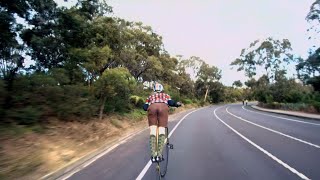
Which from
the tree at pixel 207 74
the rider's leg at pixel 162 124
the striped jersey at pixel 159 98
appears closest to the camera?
the rider's leg at pixel 162 124

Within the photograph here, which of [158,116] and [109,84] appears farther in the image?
[109,84]

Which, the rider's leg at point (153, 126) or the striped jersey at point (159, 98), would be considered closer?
the rider's leg at point (153, 126)

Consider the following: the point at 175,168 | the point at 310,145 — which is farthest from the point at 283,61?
the point at 175,168

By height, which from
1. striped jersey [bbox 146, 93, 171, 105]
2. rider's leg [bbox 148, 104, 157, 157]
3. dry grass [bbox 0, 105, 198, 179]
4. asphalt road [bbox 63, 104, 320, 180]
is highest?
striped jersey [bbox 146, 93, 171, 105]

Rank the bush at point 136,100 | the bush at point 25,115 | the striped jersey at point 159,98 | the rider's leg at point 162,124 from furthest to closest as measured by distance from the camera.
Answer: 1. the bush at point 136,100
2. the bush at point 25,115
3. the striped jersey at point 159,98
4. the rider's leg at point 162,124

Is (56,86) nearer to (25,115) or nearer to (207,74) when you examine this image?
(25,115)

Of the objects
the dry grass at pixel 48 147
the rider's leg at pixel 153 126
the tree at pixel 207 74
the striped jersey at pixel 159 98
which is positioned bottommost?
the dry grass at pixel 48 147

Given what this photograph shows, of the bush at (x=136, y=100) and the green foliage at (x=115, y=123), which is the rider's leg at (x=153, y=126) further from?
the bush at (x=136, y=100)

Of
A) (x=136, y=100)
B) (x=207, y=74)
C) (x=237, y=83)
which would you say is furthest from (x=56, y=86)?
(x=237, y=83)

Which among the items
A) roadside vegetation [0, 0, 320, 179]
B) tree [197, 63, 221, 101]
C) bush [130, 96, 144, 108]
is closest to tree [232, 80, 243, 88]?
tree [197, 63, 221, 101]

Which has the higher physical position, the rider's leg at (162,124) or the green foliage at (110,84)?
the green foliage at (110,84)

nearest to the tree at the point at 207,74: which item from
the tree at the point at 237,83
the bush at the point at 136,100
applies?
the tree at the point at 237,83

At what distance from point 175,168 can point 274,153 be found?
4056mm

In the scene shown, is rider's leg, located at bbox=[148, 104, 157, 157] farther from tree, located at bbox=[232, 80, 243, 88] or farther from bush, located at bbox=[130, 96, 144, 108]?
tree, located at bbox=[232, 80, 243, 88]
